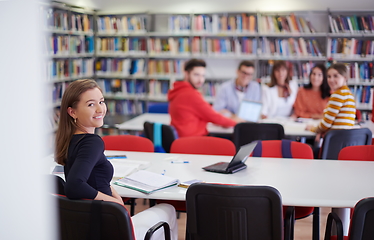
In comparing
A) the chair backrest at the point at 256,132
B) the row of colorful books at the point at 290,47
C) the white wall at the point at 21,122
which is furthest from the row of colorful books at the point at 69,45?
the white wall at the point at 21,122

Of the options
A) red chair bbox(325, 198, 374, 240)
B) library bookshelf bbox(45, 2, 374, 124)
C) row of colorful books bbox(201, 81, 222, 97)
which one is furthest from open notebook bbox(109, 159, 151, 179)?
row of colorful books bbox(201, 81, 222, 97)

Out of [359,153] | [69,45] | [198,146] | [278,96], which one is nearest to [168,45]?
[69,45]

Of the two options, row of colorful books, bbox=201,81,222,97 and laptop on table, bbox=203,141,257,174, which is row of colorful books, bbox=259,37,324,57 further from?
laptop on table, bbox=203,141,257,174

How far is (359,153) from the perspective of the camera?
2.54m

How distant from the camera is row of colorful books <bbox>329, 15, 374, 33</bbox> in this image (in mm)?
5500

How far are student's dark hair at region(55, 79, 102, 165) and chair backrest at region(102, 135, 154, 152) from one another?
115 centimetres

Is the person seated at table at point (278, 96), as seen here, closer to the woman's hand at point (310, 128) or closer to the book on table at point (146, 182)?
the woman's hand at point (310, 128)

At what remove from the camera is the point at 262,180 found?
6.75ft

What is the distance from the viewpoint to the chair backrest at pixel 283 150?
2.58 metres

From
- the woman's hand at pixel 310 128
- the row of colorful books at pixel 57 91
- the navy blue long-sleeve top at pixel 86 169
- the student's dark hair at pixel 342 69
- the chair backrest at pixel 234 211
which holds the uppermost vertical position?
the student's dark hair at pixel 342 69

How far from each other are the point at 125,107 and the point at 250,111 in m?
3.08

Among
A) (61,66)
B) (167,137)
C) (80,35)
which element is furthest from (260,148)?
(80,35)

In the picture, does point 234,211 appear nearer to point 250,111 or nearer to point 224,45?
point 250,111

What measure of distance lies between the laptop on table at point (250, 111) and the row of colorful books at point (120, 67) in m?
2.72
